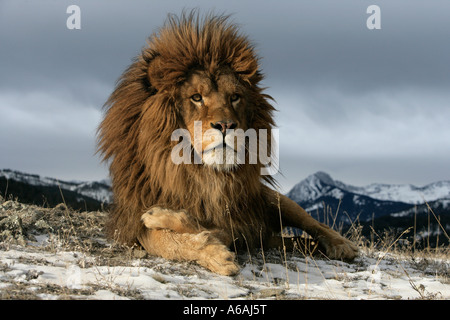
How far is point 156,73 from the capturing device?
226 inches

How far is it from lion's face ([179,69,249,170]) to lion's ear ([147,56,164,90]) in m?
0.28

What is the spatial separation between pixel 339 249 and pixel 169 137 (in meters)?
2.72

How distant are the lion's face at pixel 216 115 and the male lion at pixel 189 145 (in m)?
0.01

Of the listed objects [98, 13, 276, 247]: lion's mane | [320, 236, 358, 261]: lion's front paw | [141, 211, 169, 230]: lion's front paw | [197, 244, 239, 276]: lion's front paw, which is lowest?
[320, 236, 358, 261]: lion's front paw

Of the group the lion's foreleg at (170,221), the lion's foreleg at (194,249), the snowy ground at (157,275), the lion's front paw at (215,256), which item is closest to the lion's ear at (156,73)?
the lion's foreleg at (170,221)

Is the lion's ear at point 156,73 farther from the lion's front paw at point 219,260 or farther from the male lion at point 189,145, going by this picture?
the lion's front paw at point 219,260

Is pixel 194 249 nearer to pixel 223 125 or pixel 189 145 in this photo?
pixel 189 145

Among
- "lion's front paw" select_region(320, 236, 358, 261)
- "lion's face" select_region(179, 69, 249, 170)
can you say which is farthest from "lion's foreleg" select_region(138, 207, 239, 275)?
"lion's front paw" select_region(320, 236, 358, 261)

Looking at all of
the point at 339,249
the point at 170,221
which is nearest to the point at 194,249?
the point at 170,221

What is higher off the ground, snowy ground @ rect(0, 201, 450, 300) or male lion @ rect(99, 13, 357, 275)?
male lion @ rect(99, 13, 357, 275)

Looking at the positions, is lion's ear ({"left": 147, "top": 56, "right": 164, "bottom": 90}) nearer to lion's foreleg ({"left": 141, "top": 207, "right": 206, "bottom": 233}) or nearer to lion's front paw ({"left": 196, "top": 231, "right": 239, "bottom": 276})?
lion's foreleg ({"left": 141, "top": 207, "right": 206, "bottom": 233})

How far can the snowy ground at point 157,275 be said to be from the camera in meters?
4.32

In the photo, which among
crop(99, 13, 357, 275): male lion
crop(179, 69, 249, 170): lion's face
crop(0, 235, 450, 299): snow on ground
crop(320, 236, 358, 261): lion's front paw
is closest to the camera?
crop(0, 235, 450, 299): snow on ground

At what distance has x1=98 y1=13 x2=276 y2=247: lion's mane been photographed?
18.6 feet
